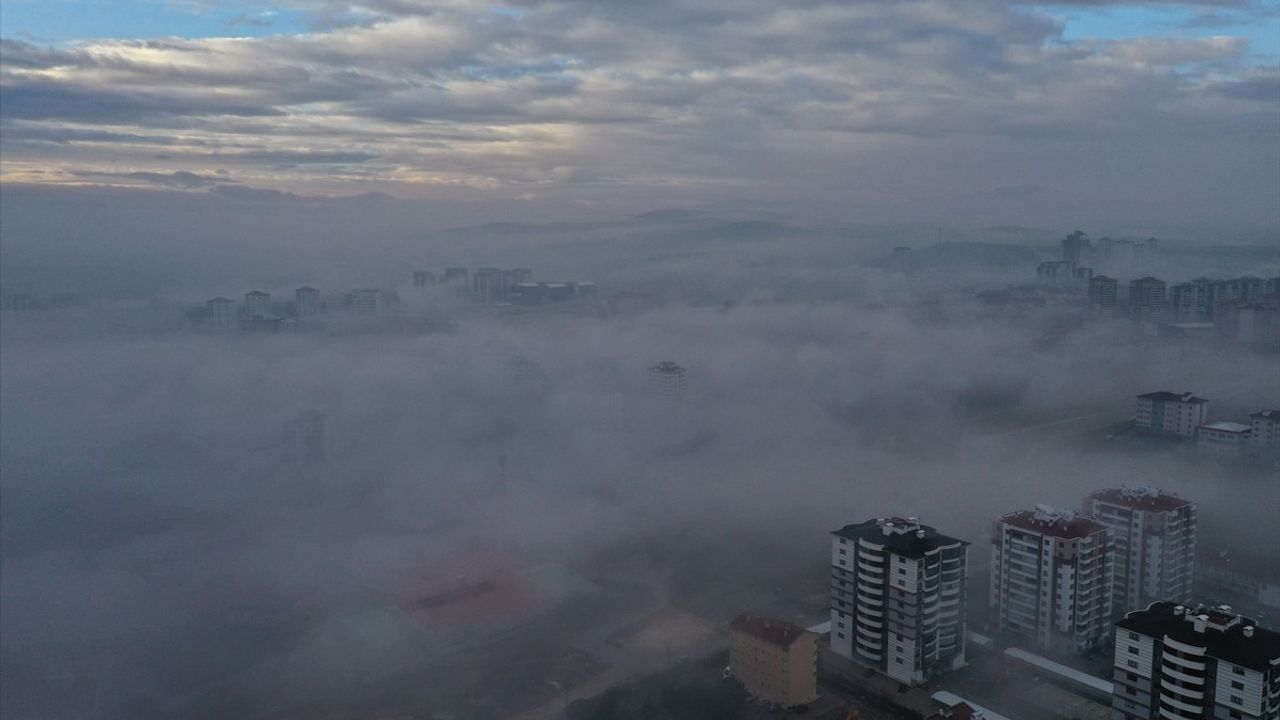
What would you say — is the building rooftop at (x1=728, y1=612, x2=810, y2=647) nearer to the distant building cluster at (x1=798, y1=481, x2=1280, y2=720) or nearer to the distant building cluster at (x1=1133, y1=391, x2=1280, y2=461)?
the distant building cluster at (x1=798, y1=481, x2=1280, y2=720)

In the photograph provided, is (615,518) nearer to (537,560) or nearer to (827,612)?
(537,560)

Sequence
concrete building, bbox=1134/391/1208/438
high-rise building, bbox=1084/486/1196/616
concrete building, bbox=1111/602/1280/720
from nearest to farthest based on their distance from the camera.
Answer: concrete building, bbox=1111/602/1280/720
high-rise building, bbox=1084/486/1196/616
concrete building, bbox=1134/391/1208/438

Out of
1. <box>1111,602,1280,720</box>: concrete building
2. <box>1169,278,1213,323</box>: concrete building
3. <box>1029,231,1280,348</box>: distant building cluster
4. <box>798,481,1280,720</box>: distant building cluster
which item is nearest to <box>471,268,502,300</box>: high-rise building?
<box>1029,231,1280,348</box>: distant building cluster

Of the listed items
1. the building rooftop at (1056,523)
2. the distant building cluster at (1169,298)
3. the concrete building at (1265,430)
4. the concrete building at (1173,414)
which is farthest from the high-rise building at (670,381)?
the distant building cluster at (1169,298)

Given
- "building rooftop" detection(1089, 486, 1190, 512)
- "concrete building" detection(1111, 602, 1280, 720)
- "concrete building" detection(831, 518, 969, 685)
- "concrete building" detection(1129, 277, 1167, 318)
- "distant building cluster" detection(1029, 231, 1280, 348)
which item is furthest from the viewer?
"concrete building" detection(1129, 277, 1167, 318)

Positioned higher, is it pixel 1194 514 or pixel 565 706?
pixel 1194 514

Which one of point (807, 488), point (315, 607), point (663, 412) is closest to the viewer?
point (315, 607)

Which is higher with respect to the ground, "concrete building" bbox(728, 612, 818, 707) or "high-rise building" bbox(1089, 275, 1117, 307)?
"high-rise building" bbox(1089, 275, 1117, 307)

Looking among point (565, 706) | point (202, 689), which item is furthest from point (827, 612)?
point (202, 689)
